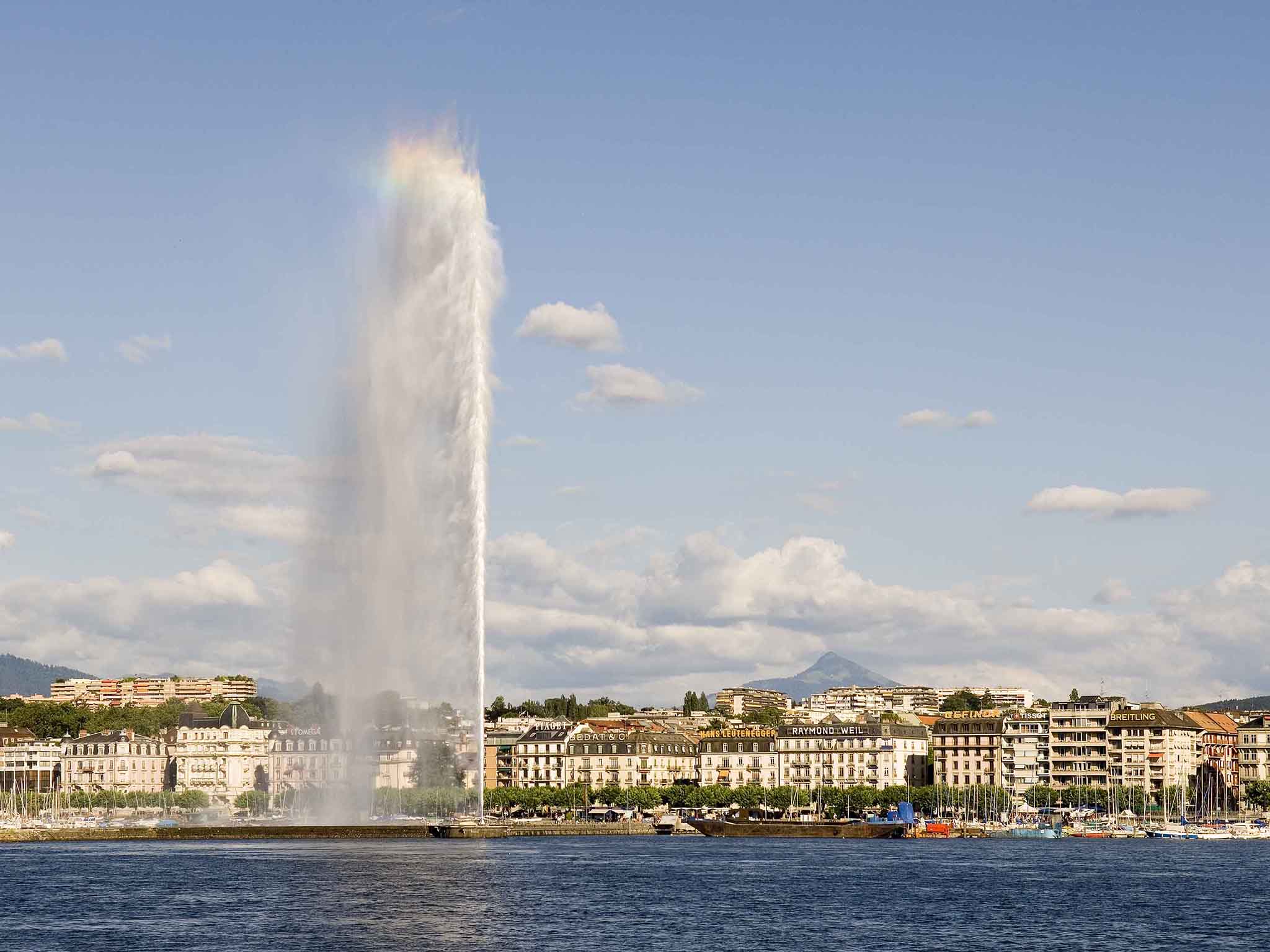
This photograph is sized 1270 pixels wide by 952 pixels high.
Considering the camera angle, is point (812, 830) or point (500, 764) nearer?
point (812, 830)

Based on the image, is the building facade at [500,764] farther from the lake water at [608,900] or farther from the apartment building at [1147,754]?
the lake water at [608,900]

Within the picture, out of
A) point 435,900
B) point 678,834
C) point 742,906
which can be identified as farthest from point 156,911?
point 678,834

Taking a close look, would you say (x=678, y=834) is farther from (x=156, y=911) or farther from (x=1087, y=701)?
(x=156, y=911)

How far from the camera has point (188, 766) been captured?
192125 mm

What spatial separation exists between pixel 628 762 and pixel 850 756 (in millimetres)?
21931

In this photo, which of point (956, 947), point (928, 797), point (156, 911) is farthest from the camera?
point (928, 797)

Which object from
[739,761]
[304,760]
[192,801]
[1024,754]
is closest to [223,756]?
[192,801]

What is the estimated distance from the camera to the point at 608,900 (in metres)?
69.6

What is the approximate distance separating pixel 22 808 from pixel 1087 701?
315 ft

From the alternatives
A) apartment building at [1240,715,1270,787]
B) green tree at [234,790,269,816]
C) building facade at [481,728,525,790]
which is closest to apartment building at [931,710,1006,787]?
apartment building at [1240,715,1270,787]

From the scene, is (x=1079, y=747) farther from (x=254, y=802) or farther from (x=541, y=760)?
(x=254, y=802)

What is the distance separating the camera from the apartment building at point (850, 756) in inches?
6973

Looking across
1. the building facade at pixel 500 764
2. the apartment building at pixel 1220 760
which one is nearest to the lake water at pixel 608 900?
the apartment building at pixel 1220 760

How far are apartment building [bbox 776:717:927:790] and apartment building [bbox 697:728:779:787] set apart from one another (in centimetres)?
124
